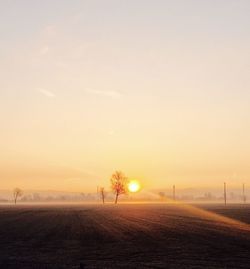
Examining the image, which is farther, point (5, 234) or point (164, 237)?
point (5, 234)

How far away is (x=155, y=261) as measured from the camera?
3052cm

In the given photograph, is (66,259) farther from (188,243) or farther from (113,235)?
(113,235)

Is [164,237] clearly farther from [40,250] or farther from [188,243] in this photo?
[40,250]

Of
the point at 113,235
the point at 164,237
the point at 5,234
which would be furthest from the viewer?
the point at 5,234

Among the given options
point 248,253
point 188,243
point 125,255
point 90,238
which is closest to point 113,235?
point 90,238

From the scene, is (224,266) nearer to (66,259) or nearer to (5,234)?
(66,259)

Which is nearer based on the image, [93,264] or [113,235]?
[93,264]

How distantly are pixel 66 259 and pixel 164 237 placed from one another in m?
14.3

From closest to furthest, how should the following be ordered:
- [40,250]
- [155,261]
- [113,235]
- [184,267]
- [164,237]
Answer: [184,267]
[155,261]
[40,250]
[164,237]
[113,235]

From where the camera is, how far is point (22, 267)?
29.0m

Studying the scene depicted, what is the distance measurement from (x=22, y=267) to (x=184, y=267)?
9.31m

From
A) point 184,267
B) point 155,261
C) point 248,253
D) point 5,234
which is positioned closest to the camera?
point 184,267

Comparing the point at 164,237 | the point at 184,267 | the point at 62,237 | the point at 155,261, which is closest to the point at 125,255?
the point at 155,261

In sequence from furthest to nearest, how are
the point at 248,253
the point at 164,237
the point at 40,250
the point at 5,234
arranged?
the point at 5,234
the point at 164,237
the point at 40,250
the point at 248,253
